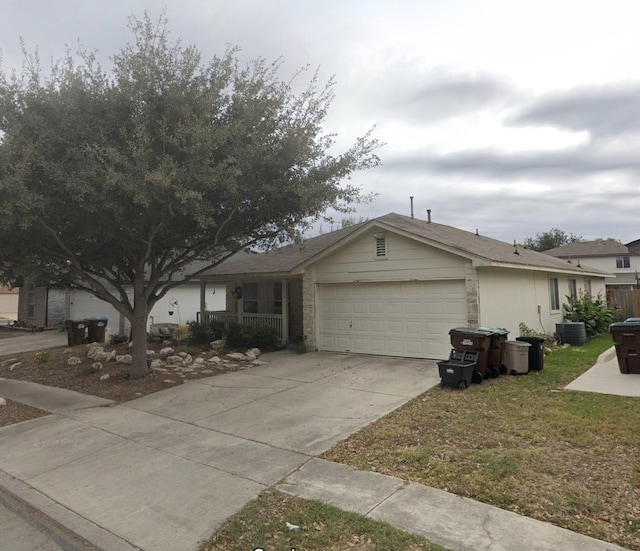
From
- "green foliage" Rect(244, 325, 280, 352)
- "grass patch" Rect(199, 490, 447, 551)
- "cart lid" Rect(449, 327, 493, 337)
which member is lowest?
"grass patch" Rect(199, 490, 447, 551)

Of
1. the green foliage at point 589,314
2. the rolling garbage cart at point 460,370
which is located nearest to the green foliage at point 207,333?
the rolling garbage cart at point 460,370

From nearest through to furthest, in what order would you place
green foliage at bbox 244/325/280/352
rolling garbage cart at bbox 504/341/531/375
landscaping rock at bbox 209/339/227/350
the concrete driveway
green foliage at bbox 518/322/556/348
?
1. the concrete driveway
2. rolling garbage cart at bbox 504/341/531/375
3. green foliage at bbox 518/322/556/348
4. green foliage at bbox 244/325/280/352
5. landscaping rock at bbox 209/339/227/350

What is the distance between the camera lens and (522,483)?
436cm

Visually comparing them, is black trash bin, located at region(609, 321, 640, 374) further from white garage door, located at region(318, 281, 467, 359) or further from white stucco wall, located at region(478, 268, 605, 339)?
white garage door, located at region(318, 281, 467, 359)

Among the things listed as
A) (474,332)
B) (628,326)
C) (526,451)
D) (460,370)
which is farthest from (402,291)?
(526,451)

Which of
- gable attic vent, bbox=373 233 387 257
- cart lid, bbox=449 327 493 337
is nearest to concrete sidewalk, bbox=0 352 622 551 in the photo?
cart lid, bbox=449 327 493 337

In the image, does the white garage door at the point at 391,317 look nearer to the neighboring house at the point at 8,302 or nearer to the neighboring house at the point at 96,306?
the neighboring house at the point at 96,306

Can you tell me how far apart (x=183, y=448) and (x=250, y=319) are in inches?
407

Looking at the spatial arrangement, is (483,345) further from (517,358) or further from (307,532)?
(307,532)

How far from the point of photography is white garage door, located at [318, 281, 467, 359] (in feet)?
Result: 36.9

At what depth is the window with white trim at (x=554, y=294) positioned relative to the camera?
1588 centimetres

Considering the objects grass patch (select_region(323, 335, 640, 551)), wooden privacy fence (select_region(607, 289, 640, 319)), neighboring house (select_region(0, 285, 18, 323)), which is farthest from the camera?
neighboring house (select_region(0, 285, 18, 323))

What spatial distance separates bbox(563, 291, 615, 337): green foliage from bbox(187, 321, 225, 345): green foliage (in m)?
13.0

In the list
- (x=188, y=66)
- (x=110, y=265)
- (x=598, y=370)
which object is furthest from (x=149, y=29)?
(x=598, y=370)
